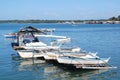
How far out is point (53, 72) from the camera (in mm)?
29812

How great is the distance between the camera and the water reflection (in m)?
27.7

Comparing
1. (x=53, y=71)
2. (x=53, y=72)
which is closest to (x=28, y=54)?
(x=53, y=71)

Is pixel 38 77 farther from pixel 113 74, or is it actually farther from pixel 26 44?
pixel 26 44

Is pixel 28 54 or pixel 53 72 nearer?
pixel 53 72

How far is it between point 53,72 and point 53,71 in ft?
1.55

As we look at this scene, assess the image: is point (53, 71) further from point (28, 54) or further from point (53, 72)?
point (28, 54)

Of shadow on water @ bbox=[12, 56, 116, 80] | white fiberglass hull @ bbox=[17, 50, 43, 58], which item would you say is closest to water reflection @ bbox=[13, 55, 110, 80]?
shadow on water @ bbox=[12, 56, 116, 80]

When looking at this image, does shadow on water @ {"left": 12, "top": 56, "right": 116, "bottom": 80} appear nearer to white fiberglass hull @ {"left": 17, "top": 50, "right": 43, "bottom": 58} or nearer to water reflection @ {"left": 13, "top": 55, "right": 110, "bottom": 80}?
water reflection @ {"left": 13, "top": 55, "right": 110, "bottom": 80}

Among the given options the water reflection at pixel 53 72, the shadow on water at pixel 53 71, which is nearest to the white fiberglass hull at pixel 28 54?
the shadow on water at pixel 53 71

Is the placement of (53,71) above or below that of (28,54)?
below

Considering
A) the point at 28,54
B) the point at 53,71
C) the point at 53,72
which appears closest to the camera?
the point at 53,72

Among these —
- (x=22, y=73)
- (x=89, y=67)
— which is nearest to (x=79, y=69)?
(x=89, y=67)

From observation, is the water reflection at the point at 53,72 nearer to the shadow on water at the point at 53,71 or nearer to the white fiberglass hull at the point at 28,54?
the shadow on water at the point at 53,71

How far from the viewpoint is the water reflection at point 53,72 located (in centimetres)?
2772
